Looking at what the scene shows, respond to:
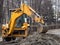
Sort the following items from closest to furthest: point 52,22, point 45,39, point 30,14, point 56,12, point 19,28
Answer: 1. point 45,39
2. point 30,14
3. point 19,28
4. point 52,22
5. point 56,12

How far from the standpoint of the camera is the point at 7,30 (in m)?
15.0

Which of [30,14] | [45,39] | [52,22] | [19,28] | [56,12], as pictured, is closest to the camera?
[45,39]

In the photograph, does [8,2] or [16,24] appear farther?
[8,2]

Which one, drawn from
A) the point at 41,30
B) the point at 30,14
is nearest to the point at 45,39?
the point at 41,30

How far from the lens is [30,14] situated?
1276cm

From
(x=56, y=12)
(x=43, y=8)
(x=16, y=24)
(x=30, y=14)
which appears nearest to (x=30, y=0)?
(x=43, y=8)

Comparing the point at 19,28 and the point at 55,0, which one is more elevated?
the point at 55,0

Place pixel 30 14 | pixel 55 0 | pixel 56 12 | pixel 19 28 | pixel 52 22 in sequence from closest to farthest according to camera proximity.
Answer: pixel 30 14 < pixel 19 28 < pixel 52 22 < pixel 56 12 < pixel 55 0

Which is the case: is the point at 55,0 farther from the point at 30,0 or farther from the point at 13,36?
the point at 13,36

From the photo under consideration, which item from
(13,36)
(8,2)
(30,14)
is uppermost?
(8,2)

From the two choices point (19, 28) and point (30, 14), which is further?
point (19, 28)

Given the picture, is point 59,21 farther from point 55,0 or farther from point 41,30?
point 41,30

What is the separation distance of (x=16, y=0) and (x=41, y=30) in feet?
76.9

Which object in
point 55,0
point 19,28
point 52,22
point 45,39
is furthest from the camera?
point 55,0
